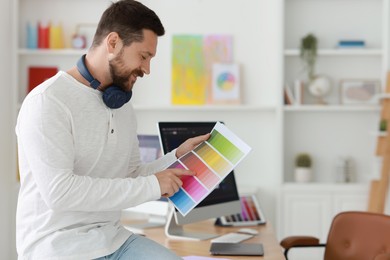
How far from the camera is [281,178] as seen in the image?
4.75m

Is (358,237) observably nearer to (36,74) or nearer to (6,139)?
(6,139)

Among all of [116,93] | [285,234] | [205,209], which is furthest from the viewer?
[285,234]

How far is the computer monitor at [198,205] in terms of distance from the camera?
9.56ft

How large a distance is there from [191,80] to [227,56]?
13.4 inches

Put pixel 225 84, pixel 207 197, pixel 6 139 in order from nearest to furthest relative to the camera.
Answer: pixel 207 197 < pixel 6 139 < pixel 225 84

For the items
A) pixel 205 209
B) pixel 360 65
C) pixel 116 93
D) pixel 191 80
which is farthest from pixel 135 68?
pixel 360 65

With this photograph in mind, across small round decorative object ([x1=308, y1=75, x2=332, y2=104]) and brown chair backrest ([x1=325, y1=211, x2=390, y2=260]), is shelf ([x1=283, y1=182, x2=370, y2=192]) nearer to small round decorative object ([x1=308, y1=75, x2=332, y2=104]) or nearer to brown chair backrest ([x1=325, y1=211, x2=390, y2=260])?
small round decorative object ([x1=308, y1=75, x2=332, y2=104])

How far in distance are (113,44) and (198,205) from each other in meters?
1.13

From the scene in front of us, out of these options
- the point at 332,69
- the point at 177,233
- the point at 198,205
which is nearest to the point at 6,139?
the point at 177,233

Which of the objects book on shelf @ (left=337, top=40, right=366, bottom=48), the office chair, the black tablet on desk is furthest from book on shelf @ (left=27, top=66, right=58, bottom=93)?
the black tablet on desk

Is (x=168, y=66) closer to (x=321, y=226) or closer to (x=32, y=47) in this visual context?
(x=32, y=47)

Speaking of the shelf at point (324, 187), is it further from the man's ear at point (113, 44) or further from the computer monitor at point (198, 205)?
the man's ear at point (113, 44)

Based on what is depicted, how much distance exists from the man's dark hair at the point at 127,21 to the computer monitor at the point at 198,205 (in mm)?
907

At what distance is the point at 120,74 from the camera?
6.79 ft
